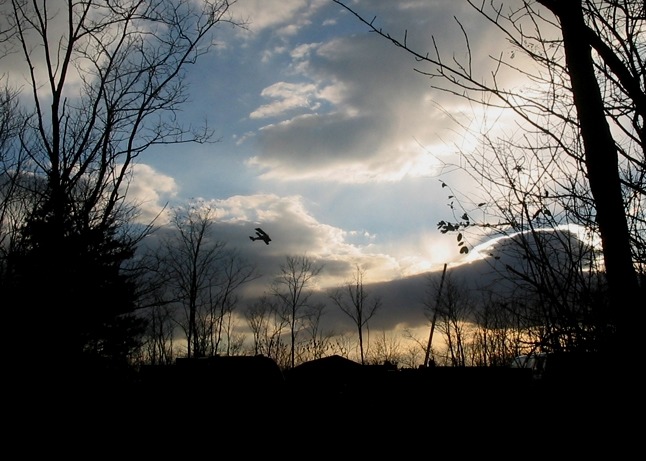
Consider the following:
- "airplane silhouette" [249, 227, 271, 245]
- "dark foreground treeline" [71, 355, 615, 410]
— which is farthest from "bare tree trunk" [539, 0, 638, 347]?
"airplane silhouette" [249, 227, 271, 245]

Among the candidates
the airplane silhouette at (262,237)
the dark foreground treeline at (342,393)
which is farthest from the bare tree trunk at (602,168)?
the airplane silhouette at (262,237)

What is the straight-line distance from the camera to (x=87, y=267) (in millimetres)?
11047

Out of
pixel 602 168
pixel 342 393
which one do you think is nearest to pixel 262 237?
pixel 342 393

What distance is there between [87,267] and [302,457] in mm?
6315

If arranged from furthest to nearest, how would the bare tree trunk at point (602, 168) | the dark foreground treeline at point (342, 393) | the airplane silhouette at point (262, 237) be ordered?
the airplane silhouette at point (262, 237)
the dark foreground treeline at point (342, 393)
the bare tree trunk at point (602, 168)

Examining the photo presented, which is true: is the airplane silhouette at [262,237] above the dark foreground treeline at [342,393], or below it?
above

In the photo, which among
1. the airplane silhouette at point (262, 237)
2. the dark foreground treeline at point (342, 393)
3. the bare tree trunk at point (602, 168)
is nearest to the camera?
the bare tree trunk at point (602, 168)

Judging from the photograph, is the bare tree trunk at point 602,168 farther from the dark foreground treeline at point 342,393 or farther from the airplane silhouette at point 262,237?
the airplane silhouette at point 262,237

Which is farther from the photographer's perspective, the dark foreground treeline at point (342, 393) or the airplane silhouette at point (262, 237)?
the airplane silhouette at point (262, 237)

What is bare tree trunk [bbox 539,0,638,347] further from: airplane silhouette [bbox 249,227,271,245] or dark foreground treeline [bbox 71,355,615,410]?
airplane silhouette [bbox 249,227,271,245]

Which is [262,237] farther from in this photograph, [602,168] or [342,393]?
[602,168]

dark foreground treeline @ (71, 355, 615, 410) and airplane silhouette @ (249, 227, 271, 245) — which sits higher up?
airplane silhouette @ (249, 227, 271, 245)

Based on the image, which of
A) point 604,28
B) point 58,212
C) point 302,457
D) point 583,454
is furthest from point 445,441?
point 58,212

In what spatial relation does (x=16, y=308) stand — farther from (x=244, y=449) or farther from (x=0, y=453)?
(x=244, y=449)
